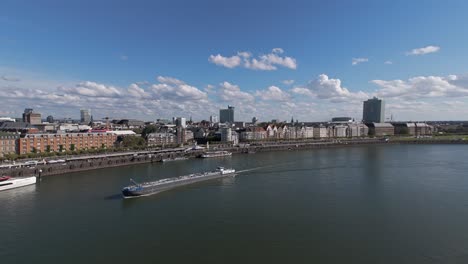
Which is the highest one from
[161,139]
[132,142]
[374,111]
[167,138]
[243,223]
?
[374,111]

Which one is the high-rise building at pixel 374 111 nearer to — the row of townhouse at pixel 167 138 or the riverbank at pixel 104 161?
the riverbank at pixel 104 161

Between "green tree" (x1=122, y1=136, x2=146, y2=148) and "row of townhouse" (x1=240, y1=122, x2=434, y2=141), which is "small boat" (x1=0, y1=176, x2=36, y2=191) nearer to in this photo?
"green tree" (x1=122, y1=136, x2=146, y2=148)

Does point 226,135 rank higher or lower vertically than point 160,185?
higher

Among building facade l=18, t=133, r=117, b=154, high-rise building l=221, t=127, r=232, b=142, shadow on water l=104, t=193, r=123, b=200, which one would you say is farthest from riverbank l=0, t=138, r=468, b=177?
shadow on water l=104, t=193, r=123, b=200

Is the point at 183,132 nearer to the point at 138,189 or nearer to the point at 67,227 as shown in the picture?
the point at 138,189

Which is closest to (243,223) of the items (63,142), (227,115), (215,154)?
(215,154)

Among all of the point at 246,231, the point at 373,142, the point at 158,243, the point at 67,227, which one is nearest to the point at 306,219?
the point at 246,231

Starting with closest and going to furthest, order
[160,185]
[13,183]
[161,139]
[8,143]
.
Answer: [160,185], [13,183], [8,143], [161,139]

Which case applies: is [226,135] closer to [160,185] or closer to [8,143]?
[8,143]
